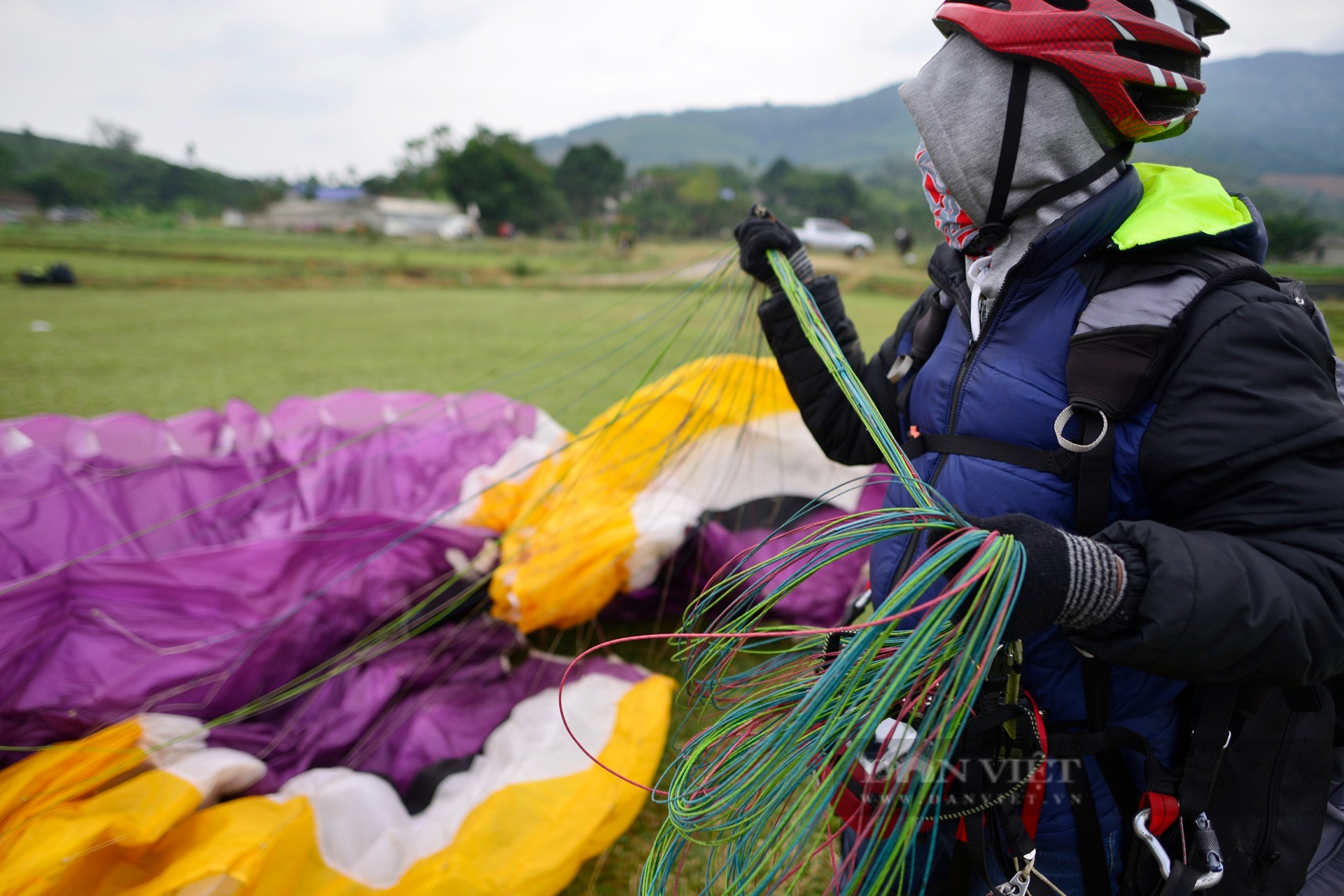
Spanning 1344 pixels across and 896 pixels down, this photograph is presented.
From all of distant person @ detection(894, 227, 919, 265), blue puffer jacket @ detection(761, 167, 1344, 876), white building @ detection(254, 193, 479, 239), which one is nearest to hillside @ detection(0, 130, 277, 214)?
white building @ detection(254, 193, 479, 239)

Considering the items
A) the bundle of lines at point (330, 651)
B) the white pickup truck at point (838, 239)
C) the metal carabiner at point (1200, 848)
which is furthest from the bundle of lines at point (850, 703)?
the white pickup truck at point (838, 239)

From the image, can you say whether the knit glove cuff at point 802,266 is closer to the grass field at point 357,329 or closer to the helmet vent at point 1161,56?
the grass field at point 357,329

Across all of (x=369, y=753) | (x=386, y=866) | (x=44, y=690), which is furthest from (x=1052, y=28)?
(x=44, y=690)

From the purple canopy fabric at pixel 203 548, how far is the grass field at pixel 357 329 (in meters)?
0.74

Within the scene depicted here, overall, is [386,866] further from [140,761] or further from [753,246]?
[753,246]

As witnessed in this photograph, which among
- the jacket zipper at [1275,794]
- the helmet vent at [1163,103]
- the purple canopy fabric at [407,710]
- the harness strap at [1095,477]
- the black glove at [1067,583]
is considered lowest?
the purple canopy fabric at [407,710]

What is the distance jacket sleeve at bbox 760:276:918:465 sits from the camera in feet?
4.32

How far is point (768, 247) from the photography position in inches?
55.6

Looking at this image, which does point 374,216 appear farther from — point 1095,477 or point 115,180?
point 1095,477

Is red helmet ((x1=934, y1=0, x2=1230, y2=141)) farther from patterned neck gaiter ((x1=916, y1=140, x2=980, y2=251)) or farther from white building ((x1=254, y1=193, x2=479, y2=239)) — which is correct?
white building ((x1=254, y1=193, x2=479, y2=239))

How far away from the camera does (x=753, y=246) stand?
1.41 m

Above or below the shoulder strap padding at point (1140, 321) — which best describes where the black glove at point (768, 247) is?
above

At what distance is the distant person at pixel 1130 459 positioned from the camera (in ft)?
2.36

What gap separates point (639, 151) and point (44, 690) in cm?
16424
